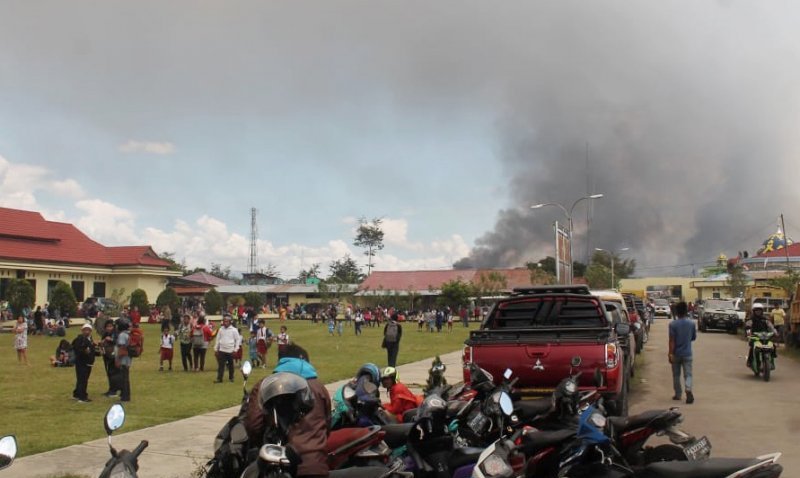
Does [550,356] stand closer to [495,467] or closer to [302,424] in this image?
[495,467]

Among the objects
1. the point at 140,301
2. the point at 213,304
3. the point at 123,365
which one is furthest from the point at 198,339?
the point at 213,304

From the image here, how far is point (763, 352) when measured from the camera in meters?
14.5

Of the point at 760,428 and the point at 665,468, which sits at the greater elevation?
the point at 665,468

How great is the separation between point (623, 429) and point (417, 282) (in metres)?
66.4

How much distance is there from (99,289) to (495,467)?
59286 millimetres

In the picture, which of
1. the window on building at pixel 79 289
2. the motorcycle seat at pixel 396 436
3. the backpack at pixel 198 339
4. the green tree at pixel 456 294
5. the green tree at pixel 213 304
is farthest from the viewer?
the green tree at pixel 456 294

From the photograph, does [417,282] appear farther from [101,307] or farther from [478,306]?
[101,307]

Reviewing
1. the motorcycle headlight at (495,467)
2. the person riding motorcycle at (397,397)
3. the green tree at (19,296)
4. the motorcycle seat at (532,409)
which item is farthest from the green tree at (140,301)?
the motorcycle headlight at (495,467)

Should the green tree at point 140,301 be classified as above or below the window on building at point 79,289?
below

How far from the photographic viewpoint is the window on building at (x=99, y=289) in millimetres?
57531

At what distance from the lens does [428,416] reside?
5.35 meters

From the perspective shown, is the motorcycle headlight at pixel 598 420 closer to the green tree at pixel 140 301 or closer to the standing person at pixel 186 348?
the standing person at pixel 186 348

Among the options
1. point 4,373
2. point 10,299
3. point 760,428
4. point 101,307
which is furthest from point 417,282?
point 760,428

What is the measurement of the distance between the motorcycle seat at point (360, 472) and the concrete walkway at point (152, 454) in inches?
133
